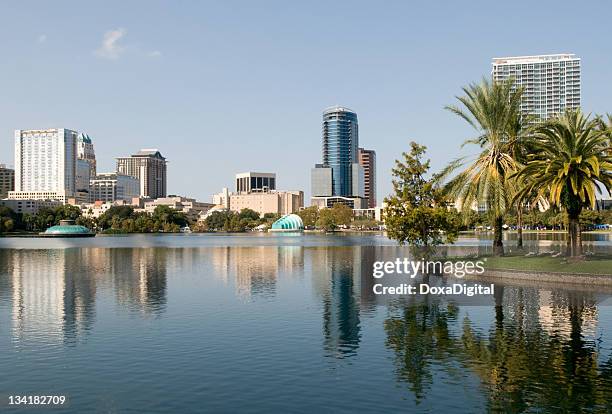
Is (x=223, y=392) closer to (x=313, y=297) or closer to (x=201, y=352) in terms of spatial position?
(x=201, y=352)

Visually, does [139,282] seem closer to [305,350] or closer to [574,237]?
[305,350]

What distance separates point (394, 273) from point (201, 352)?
3046 centimetres

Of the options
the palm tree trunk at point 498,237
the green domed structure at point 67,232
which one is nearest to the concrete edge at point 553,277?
the palm tree trunk at point 498,237

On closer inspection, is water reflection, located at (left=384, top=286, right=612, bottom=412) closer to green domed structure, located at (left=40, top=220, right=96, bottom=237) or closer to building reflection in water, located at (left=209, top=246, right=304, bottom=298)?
building reflection in water, located at (left=209, top=246, right=304, bottom=298)

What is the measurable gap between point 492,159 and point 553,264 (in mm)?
10555

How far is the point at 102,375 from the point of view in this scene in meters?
18.2

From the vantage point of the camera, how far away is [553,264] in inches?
1613

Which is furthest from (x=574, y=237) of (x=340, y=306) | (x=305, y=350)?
(x=305, y=350)

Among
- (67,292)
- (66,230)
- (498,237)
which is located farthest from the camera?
(66,230)

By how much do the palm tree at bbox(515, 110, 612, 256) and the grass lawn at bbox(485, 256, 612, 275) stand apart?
5.47ft

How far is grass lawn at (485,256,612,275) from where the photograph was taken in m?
38.4

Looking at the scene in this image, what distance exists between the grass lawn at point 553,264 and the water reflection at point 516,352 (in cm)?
764

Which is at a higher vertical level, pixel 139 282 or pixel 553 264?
pixel 553 264

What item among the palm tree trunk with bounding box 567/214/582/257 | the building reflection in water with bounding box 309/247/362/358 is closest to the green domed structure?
the building reflection in water with bounding box 309/247/362/358
